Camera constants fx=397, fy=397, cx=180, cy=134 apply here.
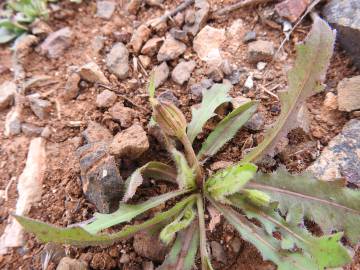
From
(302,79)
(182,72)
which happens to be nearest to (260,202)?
(302,79)

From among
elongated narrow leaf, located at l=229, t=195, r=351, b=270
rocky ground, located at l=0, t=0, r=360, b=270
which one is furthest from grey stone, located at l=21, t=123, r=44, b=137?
elongated narrow leaf, located at l=229, t=195, r=351, b=270

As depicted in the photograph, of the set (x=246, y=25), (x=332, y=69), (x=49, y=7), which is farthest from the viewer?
(x=49, y=7)

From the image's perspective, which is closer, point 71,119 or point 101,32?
point 71,119

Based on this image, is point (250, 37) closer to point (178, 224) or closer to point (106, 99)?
point (106, 99)

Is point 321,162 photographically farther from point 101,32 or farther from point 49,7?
point 49,7

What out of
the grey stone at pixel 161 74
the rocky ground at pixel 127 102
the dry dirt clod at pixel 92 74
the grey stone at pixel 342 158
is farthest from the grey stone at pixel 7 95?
the grey stone at pixel 342 158

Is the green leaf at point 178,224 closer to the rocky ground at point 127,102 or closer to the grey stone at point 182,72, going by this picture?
the rocky ground at point 127,102

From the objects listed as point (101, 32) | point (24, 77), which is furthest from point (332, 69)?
point (24, 77)
